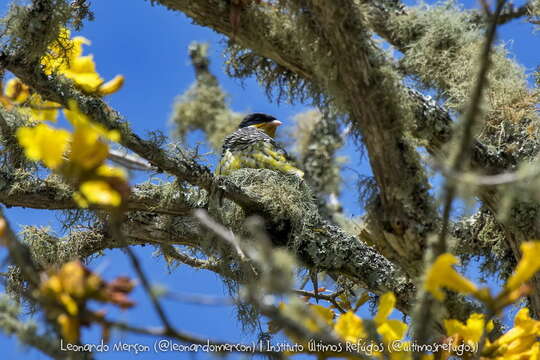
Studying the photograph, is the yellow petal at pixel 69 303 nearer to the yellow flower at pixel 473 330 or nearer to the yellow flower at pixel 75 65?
the yellow flower at pixel 473 330

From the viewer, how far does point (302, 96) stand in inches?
122

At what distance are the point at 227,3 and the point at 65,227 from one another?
1.08m

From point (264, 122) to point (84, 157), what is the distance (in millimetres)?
3756

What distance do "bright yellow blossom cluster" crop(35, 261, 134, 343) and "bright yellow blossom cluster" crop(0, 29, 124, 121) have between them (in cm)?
100

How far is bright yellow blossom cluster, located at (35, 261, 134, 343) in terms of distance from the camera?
0.91 m

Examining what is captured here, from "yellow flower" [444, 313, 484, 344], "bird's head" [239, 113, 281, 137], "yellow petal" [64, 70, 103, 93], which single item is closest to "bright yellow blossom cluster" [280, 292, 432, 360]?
"yellow flower" [444, 313, 484, 344]

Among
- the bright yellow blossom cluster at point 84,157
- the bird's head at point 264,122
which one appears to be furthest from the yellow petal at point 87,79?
the bird's head at point 264,122

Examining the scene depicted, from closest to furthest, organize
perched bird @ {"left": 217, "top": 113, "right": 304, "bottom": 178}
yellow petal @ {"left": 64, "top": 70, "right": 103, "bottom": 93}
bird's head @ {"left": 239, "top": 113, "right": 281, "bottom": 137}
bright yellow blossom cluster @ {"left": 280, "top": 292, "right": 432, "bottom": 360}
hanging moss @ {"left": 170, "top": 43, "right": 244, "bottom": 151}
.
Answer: bright yellow blossom cluster @ {"left": 280, "top": 292, "right": 432, "bottom": 360}
yellow petal @ {"left": 64, "top": 70, "right": 103, "bottom": 93}
perched bird @ {"left": 217, "top": 113, "right": 304, "bottom": 178}
bird's head @ {"left": 239, "top": 113, "right": 281, "bottom": 137}
hanging moss @ {"left": 170, "top": 43, "right": 244, "bottom": 151}

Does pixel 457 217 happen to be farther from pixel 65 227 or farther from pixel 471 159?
pixel 65 227

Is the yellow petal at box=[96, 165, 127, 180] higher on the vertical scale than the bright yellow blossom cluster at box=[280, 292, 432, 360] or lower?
higher

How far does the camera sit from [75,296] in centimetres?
92

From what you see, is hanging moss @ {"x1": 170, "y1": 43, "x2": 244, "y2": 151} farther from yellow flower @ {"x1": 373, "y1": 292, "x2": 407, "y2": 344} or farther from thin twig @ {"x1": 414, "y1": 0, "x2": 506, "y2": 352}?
thin twig @ {"x1": 414, "y1": 0, "x2": 506, "y2": 352}

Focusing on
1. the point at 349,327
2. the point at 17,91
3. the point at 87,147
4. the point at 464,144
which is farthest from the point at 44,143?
the point at 17,91

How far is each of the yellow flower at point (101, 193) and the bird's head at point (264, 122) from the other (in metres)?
3.67
